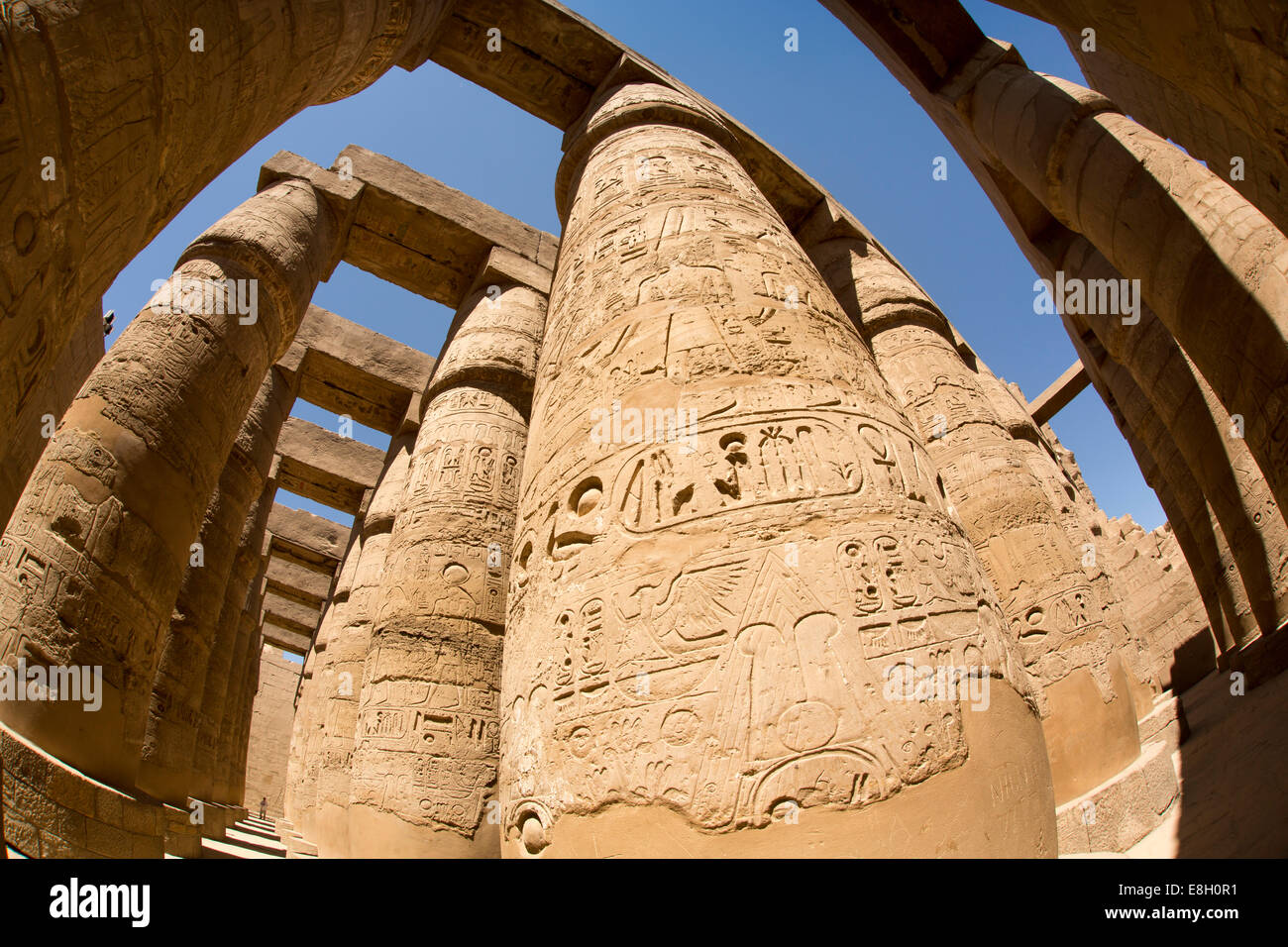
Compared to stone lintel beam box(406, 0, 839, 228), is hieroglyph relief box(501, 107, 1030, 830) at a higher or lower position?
lower

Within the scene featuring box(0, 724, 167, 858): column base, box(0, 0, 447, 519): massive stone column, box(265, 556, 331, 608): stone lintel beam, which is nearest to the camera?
box(0, 0, 447, 519): massive stone column

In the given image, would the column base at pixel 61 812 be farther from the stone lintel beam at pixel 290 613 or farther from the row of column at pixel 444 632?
the stone lintel beam at pixel 290 613

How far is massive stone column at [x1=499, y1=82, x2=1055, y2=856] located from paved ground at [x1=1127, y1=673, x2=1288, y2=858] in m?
2.23

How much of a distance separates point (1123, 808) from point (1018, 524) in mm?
2197

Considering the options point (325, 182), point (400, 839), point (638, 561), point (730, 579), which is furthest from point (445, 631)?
point (325, 182)

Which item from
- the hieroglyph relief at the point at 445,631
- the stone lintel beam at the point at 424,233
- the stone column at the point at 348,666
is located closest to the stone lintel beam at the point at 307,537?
the stone column at the point at 348,666

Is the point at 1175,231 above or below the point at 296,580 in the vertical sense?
below

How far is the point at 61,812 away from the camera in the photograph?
331 centimetres

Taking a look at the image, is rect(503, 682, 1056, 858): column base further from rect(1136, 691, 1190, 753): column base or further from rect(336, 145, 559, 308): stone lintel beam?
rect(336, 145, 559, 308): stone lintel beam

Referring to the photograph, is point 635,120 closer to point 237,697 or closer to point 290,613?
point 237,697

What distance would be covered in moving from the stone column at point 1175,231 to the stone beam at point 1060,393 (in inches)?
338

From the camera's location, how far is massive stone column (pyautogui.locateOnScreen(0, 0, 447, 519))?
1.70 m

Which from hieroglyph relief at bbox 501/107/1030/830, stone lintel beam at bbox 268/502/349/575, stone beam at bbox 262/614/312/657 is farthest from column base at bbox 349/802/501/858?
stone beam at bbox 262/614/312/657
